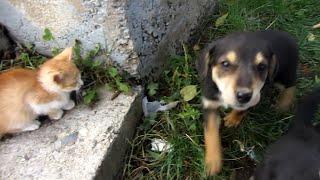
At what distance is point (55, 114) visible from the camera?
3.52 meters

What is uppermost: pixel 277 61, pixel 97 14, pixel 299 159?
pixel 97 14

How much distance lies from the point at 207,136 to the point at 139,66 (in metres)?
0.70

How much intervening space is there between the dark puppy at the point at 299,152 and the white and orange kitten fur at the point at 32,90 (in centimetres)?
131

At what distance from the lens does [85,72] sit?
12.3 ft

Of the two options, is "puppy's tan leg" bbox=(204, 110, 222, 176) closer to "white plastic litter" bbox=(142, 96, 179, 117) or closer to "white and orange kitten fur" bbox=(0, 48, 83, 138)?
"white plastic litter" bbox=(142, 96, 179, 117)

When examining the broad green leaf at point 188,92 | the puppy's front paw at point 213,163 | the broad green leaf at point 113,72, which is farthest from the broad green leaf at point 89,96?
the puppy's front paw at point 213,163

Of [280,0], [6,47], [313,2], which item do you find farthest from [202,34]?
[6,47]

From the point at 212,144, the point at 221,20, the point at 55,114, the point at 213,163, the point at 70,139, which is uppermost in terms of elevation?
the point at 221,20

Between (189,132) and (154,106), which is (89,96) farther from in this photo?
(189,132)

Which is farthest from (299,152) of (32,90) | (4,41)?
(4,41)

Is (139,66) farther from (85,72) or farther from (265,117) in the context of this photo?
(265,117)

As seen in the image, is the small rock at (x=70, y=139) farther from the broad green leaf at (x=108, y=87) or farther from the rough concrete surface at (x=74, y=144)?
the broad green leaf at (x=108, y=87)

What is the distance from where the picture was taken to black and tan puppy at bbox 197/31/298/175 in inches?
122

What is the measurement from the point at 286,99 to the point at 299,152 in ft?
3.02
